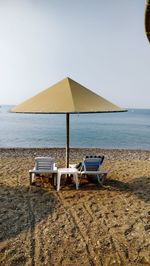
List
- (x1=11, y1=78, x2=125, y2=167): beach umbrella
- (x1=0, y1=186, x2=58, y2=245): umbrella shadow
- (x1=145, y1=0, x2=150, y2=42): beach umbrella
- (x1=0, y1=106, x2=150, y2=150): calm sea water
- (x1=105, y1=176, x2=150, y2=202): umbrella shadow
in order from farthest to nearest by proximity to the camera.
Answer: (x1=0, y1=106, x2=150, y2=150): calm sea water → (x1=105, y1=176, x2=150, y2=202): umbrella shadow → (x1=11, y1=78, x2=125, y2=167): beach umbrella → (x1=0, y1=186, x2=58, y2=245): umbrella shadow → (x1=145, y1=0, x2=150, y2=42): beach umbrella

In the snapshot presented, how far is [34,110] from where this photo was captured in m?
7.26

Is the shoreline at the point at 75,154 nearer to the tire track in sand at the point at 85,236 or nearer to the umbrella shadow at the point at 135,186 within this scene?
the umbrella shadow at the point at 135,186

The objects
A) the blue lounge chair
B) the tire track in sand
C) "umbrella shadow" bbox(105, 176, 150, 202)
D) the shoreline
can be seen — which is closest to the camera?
the tire track in sand

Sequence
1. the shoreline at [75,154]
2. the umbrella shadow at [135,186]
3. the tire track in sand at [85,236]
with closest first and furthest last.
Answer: the tire track in sand at [85,236], the umbrella shadow at [135,186], the shoreline at [75,154]

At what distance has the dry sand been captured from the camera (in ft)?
14.4

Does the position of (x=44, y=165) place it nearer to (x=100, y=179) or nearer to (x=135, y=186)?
(x=100, y=179)

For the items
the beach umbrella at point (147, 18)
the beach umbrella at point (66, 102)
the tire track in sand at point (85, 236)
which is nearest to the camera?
the beach umbrella at point (147, 18)

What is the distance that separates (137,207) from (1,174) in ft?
16.8

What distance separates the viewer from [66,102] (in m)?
7.30

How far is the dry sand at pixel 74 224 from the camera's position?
4.38 meters

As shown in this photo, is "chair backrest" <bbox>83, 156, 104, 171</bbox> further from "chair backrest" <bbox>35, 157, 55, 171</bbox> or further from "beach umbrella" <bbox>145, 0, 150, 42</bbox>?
"beach umbrella" <bbox>145, 0, 150, 42</bbox>

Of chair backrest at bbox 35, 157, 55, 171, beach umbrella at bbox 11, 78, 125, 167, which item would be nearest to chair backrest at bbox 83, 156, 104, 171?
chair backrest at bbox 35, 157, 55, 171

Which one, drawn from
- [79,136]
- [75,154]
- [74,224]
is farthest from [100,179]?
[79,136]

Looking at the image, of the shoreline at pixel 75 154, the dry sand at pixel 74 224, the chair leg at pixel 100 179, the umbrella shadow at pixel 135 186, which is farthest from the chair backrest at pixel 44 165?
the shoreline at pixel 75 154
